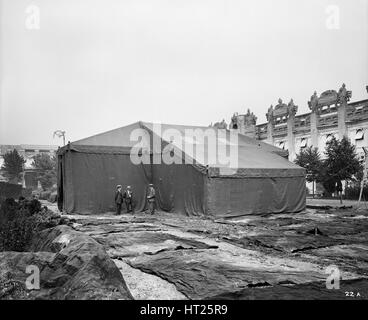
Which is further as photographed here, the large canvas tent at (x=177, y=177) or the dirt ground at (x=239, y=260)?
the large canvas tent at (x=177, y=177)

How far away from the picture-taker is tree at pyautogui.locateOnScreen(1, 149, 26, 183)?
5353 centimetres

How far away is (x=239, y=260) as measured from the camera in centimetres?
633

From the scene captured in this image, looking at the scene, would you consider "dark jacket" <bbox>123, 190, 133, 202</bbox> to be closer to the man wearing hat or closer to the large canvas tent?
the man wearing hat

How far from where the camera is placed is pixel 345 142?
24641 mm

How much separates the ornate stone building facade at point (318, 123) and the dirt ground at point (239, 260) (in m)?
18.0

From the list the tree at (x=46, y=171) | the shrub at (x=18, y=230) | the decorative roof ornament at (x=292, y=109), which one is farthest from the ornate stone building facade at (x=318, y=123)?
the tree at (x=46, y=171)

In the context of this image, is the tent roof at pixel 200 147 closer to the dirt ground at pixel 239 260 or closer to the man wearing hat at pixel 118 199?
the man wearing hat at pixel 118 199

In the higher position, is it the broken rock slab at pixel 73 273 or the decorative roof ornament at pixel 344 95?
the decorative roof ornament at pixel 344 95

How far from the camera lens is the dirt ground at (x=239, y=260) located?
4.53 m

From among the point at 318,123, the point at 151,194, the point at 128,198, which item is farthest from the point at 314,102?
the point at 128,198

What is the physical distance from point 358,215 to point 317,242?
672 cm

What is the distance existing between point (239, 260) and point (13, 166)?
54.0 m

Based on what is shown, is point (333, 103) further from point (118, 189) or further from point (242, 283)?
point (242, 283)
